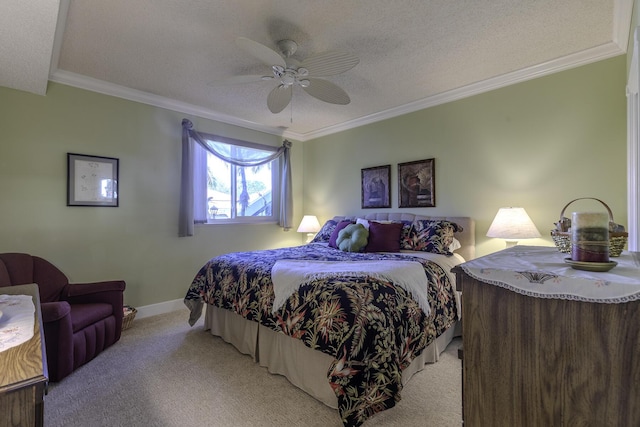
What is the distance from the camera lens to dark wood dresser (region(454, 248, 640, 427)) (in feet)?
2.29

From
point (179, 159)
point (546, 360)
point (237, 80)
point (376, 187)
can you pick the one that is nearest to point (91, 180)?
point (179, 159)

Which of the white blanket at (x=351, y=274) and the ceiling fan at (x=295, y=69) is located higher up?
the ceiling fan at (x=295, y=69)

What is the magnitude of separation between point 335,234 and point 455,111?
198 cm

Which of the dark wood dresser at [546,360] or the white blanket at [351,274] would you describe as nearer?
the dark wood dresser at [546,360]

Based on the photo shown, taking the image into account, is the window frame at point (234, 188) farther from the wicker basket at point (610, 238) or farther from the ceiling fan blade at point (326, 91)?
the wicker basket at point (610, 238)

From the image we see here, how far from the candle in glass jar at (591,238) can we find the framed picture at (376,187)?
3.08 m

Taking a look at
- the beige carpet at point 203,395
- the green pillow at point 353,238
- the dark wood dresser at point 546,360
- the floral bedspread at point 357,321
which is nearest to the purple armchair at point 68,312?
the beige carpet at point 203,395

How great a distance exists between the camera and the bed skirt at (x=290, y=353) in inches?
73.0

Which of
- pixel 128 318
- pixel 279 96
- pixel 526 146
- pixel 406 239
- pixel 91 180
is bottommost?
pixel 128 318

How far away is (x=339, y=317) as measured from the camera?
5.40ft

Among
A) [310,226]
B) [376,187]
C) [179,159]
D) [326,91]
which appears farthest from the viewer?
[310,226]

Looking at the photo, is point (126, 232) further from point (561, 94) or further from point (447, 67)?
point (561, 94)

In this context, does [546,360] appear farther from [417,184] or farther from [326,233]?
[326,233]

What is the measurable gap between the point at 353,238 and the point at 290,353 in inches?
55.2
